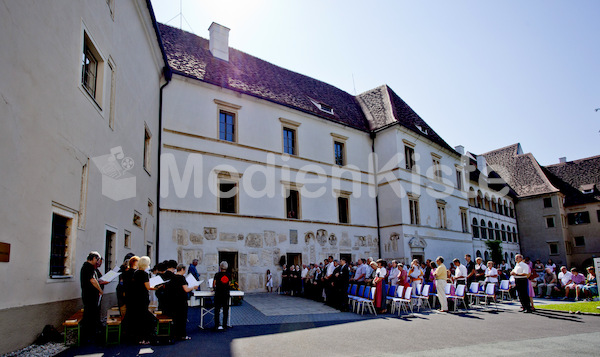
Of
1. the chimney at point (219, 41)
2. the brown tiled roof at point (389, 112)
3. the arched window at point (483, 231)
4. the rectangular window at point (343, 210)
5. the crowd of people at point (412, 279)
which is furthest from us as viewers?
the arched window at point (483, 231)

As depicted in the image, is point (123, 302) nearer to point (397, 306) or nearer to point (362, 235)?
point (397, 306)

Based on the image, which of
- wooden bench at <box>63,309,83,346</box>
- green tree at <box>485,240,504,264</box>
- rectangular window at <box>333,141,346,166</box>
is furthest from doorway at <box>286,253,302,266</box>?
green tree at <box>485,240,504,264</box>

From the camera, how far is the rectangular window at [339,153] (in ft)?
86.1

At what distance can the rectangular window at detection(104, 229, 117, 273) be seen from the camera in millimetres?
11133

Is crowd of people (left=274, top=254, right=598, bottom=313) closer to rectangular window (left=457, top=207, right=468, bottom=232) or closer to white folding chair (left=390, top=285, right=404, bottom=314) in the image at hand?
white folding chair (left=390, top=285, right=404, bottom=314)

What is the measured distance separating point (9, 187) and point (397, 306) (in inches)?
510

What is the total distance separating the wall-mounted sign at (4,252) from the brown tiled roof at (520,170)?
52.4m

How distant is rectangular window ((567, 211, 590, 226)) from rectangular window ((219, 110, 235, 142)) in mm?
44794

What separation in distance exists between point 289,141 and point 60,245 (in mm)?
16339

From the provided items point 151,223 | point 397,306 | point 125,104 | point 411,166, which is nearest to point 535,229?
point 411,166

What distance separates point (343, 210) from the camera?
84.5ft

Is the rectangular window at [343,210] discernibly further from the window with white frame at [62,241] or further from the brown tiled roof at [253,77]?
the window with white frame at [62,241]

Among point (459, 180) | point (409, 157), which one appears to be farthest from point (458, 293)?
point (459, 180)

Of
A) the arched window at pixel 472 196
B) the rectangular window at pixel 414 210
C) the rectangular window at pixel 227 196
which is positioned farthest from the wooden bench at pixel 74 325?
the arched window at pixel 472 196
